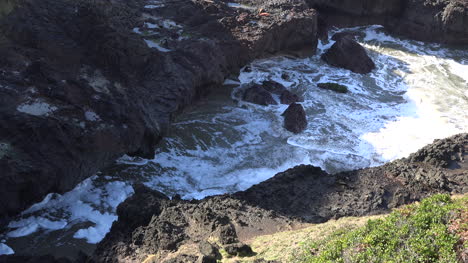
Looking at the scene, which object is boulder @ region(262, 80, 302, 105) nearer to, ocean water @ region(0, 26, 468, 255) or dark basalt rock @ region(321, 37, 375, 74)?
ocean water @ region(0, 26, 468, 255)

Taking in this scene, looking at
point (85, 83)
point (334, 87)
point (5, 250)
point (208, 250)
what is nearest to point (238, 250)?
point (208, 250)

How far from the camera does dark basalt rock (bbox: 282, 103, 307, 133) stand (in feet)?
52.1

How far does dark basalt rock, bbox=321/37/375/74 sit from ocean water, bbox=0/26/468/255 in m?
0.43

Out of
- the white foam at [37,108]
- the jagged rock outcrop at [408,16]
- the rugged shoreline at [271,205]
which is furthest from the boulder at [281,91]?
the white foam at [37,108]

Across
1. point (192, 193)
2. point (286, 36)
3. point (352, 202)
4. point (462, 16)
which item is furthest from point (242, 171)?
point (462, 16)

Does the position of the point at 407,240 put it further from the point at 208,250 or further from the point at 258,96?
the point at 258,96

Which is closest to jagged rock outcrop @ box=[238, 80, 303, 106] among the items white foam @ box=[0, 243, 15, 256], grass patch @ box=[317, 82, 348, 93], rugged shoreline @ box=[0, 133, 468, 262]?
grass patch @ box=[317, 82, 348, 93]

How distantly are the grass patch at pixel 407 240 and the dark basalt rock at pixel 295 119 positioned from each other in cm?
812

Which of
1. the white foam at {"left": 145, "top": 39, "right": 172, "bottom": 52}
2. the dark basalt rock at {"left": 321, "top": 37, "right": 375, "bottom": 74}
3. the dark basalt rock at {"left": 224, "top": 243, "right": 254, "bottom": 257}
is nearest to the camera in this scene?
the dark basalt rock at {"left": 224, "top": 243, "right": 254, "bottom": 257}

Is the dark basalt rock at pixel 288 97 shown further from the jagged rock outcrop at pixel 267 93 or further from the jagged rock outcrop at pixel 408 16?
the jagged rock outcrop at pixel 408 16

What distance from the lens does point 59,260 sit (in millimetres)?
8484

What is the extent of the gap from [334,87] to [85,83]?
1136 cm

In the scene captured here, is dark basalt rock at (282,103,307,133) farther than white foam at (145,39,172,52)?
No

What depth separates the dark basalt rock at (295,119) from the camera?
15867mm
